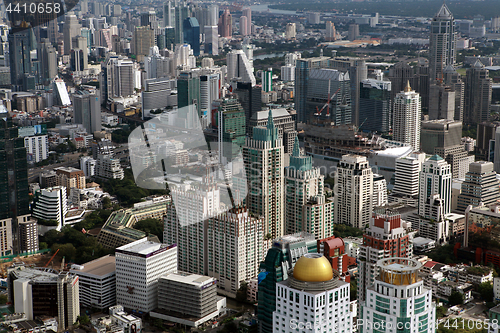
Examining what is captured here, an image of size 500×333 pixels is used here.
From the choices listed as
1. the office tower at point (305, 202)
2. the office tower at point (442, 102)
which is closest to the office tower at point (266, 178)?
the office tower at point (305, 202)

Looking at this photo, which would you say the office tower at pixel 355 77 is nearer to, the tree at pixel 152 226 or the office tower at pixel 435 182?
A: the office tower at pixel 435 182

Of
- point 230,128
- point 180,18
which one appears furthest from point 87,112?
point 180,18

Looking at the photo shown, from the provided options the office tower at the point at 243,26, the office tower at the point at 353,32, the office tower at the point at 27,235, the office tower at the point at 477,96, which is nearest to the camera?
the office tower at the point at 27,235

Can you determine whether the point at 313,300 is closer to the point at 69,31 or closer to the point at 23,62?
the point at 23,62

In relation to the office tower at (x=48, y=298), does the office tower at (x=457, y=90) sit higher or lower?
higher

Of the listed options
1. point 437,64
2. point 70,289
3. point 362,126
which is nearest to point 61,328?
point 70,289

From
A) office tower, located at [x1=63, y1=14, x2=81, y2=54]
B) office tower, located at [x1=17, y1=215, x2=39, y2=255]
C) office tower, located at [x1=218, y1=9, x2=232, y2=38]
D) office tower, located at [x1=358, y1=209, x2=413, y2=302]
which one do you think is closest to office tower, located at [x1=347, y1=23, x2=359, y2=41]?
office tower, located at [x1=218, y1=9, x2=232, y2=38]
